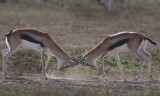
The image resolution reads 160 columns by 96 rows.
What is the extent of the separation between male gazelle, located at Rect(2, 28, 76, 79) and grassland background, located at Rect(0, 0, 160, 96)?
64 centimetres

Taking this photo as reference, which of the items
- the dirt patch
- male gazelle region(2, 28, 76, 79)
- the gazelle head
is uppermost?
male gazelle region(2, 28, 76, 79)

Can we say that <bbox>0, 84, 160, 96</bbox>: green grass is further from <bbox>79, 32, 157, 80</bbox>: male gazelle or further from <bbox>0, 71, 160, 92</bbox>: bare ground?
<bbox>79, 32, 157, 80</bbox>: male gazelle

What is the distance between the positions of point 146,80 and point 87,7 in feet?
68.5

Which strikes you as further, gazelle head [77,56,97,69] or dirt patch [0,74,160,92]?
gazelle head [77,56,97,69]

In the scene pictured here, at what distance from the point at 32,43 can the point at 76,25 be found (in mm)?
10417

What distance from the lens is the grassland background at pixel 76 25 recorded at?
10.6 metres

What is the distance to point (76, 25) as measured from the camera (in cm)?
1977

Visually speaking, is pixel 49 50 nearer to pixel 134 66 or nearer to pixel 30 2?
pixel 134 66

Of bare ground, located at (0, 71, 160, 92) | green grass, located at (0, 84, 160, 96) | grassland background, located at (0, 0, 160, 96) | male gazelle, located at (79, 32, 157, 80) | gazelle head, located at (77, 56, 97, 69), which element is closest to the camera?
green grass, located at (0, 84, 160, 96)

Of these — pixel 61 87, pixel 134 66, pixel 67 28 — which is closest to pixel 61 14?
pixel 67 28

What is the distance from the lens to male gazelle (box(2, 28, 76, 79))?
9430 millimetres

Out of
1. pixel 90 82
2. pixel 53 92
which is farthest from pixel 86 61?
pixel 53 92

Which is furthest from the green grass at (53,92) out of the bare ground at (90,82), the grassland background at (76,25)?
the grassland background at (76,25)

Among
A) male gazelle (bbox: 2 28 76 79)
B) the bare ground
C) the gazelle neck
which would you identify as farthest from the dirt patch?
the gazelle neck
